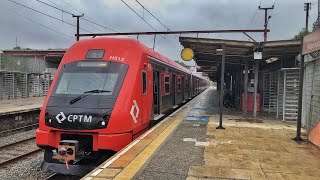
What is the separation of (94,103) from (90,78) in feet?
2.98

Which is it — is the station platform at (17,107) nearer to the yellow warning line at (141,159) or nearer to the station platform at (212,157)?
the station platform at (212,157)

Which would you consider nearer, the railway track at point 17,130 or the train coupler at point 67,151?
the train coupler at point 67,151

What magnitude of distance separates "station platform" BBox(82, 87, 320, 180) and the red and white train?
2.20 feet

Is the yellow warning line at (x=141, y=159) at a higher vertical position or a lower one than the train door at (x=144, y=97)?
lower

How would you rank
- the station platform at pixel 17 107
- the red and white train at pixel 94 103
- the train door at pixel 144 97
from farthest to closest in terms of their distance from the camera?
the station platform at pixel 17 107
the train door at pixel 144 97
the red and white train at pixel 94 103

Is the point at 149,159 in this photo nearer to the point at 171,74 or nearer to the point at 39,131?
the point at 39,131

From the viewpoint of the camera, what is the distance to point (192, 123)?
1240cm

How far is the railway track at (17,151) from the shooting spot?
10.0m

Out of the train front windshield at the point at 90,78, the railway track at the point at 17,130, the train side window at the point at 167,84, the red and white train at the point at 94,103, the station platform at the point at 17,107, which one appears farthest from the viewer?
the station platform at the point at 17,107

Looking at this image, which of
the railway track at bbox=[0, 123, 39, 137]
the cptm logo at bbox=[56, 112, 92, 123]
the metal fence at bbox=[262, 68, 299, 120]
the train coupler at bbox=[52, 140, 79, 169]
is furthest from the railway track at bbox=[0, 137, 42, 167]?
the metal fence at bbox=[262, 68, 299, 120]

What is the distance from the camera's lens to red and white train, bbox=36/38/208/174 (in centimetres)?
753

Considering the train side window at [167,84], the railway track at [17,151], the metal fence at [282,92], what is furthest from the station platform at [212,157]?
the railway track at [17,151]

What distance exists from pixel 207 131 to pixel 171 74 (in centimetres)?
532

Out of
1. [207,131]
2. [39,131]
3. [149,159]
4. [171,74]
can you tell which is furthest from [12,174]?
[171,74]
